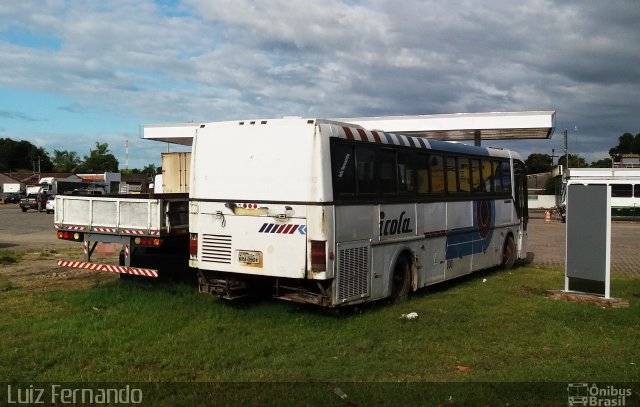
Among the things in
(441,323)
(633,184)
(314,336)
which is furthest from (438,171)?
(633,184)

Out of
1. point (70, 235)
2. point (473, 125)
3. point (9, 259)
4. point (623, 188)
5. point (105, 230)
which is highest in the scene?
point (473, 125)

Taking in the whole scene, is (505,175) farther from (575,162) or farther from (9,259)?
(575,162)

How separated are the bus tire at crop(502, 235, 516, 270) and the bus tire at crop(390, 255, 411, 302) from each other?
5.29 m

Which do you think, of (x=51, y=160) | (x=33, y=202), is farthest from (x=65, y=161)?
(x=33, y=202)

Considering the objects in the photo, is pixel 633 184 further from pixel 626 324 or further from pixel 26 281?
pixel 26 281

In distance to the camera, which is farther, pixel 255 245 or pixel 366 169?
pixel 366 169

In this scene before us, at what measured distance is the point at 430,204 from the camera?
11.0 m

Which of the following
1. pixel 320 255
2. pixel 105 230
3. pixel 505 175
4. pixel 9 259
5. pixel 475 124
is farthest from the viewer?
pixel 475 124

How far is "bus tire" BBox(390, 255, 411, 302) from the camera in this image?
10070mm

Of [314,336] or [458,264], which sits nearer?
[314,336]

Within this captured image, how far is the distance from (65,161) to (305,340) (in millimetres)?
138519

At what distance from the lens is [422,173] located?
1079cm

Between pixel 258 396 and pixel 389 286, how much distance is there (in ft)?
15.3

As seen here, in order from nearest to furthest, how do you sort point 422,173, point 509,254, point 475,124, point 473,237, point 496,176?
point 422,173 < point 473,237 < point 496,176 < point 509,254 < point 475,124
